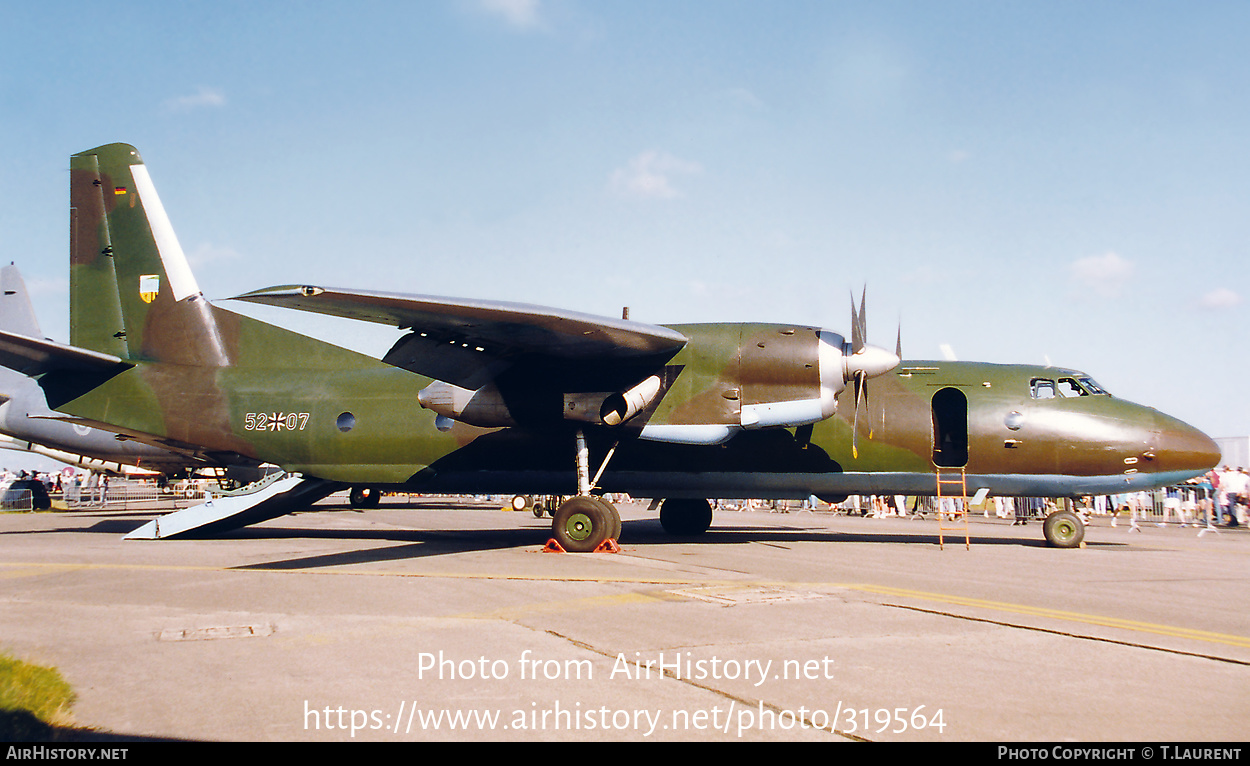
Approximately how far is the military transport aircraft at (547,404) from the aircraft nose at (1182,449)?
4 cm

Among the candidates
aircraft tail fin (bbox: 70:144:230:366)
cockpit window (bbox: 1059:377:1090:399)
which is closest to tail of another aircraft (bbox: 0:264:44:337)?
aircraft tail fin (bbox: 70:144:230:366)

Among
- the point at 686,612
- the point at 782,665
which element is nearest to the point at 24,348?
the point at 686,612

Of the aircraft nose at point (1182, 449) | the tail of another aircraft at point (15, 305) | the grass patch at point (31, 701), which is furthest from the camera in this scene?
the tail of another aircraft at point (15, 305)

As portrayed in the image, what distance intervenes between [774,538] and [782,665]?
12261mm

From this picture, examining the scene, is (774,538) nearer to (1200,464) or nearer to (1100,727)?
(1200,464)

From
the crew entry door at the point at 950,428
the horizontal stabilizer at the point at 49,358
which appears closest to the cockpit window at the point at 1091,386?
the crew entry door at the point at 950,428

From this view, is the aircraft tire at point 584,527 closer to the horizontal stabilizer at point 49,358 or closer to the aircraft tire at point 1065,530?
the aircraft tire at point 1065,530

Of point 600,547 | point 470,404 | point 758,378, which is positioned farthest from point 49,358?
point 758,378

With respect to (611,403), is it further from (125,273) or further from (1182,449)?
(125,273)

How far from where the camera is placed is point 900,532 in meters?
20.3

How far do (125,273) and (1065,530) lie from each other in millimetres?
20924

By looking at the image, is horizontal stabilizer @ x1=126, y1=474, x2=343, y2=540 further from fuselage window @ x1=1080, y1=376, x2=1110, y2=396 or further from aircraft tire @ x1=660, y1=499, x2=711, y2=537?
fuselage window @ x1=1080, y1=376, x2=1110, y2=396

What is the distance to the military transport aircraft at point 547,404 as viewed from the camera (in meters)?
13.4

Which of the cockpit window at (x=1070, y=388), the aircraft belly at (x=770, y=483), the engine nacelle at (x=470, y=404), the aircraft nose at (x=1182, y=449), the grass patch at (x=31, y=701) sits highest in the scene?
the cockpit window at (x=1070, y=388)
